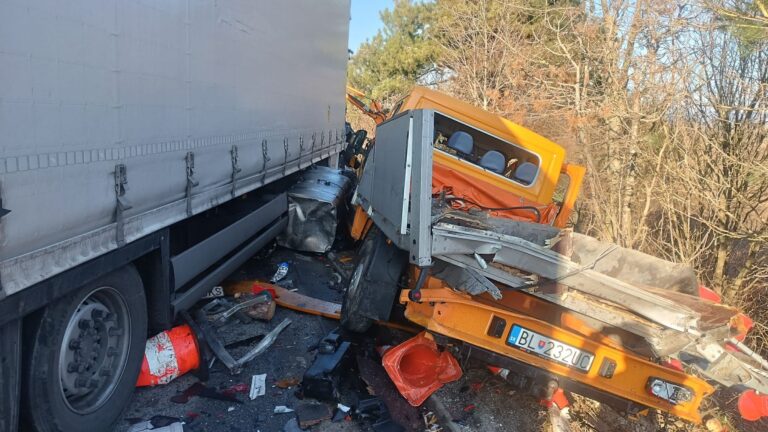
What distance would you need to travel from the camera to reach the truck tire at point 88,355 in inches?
96.0

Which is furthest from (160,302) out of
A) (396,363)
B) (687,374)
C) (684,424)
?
(684,424)

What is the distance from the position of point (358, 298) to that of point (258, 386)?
1.01 metres

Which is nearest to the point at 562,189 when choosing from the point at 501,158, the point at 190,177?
the point at 501,158

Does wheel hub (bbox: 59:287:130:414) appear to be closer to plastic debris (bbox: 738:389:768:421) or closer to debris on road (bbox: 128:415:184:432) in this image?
debris on road (bbox: 128:415:184:432)

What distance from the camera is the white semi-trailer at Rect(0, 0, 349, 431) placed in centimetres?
205

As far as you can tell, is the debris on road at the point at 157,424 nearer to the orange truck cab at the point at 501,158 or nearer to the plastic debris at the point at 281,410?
the plastic debris at the point at 281,410

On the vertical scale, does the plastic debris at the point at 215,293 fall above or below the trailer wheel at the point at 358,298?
below

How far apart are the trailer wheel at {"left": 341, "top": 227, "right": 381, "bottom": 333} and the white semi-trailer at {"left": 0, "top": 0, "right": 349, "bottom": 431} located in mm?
1180

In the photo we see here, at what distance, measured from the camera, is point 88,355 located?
2.83 metres

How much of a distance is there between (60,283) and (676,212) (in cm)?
704

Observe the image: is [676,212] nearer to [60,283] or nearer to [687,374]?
[687,374]

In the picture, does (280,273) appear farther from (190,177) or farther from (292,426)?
(292,426)

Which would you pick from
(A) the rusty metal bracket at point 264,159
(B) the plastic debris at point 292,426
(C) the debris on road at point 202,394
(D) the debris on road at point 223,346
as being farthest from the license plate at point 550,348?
(A) the rusty metal bracket at point 264,159

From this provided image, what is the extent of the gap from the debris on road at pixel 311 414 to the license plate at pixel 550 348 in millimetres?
1383
